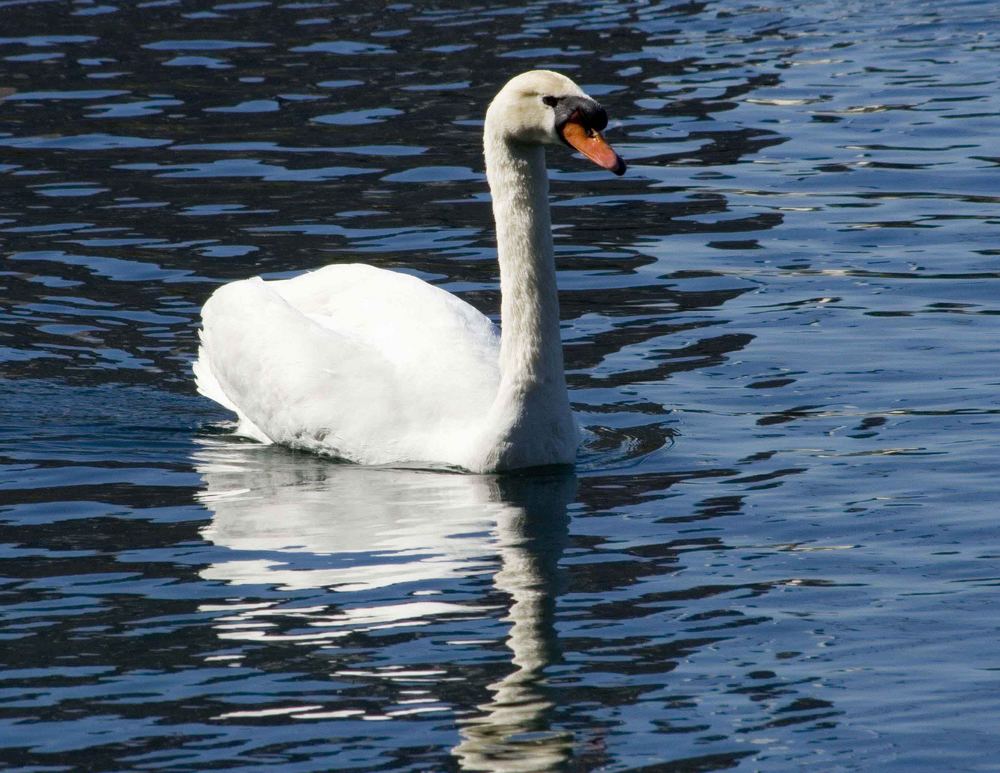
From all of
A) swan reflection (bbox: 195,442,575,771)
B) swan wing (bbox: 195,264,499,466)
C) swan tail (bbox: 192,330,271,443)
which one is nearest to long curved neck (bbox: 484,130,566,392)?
swan wing (bbox: 195,264,499,466)

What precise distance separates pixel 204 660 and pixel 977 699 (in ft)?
9.25

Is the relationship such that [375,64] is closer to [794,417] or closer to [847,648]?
[794,417]

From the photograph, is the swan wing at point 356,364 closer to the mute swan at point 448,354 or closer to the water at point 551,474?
the mute swan at point 448,354

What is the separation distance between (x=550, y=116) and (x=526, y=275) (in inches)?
35.0

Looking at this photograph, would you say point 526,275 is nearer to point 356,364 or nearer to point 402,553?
point 356,364

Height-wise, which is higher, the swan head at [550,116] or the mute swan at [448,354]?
the swan head at [550,116]

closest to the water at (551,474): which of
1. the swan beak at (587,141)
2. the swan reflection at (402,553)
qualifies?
the swan reflection at (402,553)

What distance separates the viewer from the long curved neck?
9930mm

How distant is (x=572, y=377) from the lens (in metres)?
11.8

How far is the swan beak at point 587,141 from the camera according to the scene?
9.23m

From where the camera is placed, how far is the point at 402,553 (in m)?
8.78

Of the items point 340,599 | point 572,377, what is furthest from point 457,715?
point 572,377

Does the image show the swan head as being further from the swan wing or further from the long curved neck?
the swan wing

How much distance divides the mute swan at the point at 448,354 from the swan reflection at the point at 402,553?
17 cm
